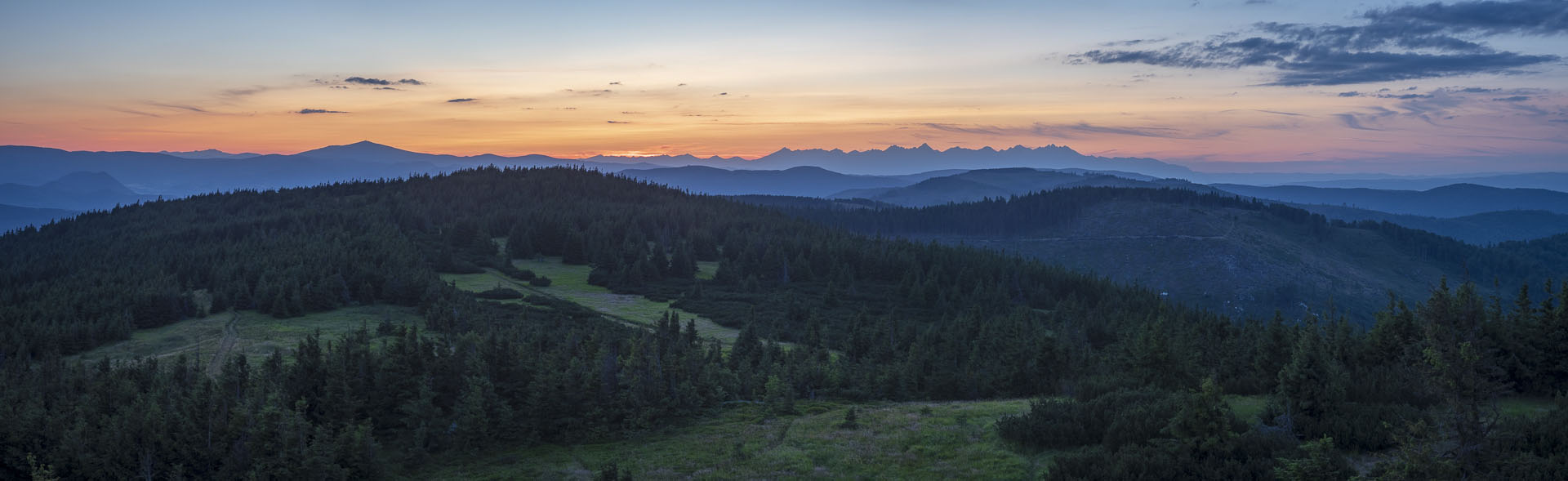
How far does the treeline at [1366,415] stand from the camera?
16000mm

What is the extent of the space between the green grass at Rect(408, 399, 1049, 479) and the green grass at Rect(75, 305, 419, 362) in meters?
34.0

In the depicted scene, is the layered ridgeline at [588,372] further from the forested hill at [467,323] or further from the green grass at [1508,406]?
the green grass at [1508,406]

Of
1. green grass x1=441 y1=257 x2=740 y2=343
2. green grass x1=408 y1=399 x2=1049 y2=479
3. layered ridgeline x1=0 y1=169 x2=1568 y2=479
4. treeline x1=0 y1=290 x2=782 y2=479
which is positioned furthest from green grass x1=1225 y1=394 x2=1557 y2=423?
green grass x1=441 y1=257 x2=740 y2=343

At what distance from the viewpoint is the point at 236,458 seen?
32188 mm

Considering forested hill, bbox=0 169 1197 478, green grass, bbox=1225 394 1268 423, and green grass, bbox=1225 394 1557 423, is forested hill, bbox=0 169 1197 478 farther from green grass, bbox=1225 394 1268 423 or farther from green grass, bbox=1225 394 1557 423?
green grass, bbox=1225 394 1557 423

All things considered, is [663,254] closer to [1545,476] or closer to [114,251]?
[114,251]

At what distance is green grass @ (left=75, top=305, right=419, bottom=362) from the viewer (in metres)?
70.3

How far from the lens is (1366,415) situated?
26094mm

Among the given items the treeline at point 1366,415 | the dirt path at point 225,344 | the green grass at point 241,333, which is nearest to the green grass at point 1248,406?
the treeline at point 1366,415

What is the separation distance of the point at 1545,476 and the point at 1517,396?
50.9ft

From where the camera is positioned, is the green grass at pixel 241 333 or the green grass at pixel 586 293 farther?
the green grass at pixel 586 293

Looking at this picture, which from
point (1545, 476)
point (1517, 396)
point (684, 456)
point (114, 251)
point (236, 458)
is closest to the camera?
point (1545, 476)

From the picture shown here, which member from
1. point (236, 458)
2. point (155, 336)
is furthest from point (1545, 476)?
point (155, 336)

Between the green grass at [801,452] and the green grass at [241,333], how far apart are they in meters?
34.0
